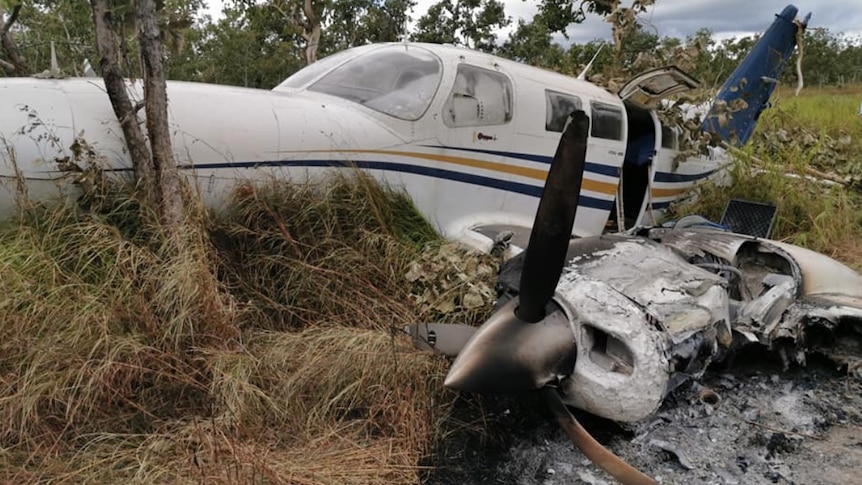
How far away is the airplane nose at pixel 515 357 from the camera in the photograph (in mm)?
3033

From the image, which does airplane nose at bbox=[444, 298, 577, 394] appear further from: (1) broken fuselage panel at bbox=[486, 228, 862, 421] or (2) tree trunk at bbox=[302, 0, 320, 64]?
(2) tree trunk at bbox=[302, 0, 320, 64]

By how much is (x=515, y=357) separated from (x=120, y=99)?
2.81 meters

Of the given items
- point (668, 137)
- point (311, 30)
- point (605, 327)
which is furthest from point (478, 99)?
point (311, 30)

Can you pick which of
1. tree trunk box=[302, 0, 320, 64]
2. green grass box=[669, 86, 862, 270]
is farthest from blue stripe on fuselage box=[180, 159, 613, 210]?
tree trunk box=[302, 0, 320, 64]

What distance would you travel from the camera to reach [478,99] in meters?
5.20

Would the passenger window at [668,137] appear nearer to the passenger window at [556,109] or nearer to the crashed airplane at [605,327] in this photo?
the passenger window at [556,109]

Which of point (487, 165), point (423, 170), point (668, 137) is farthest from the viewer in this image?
point (668, 137)

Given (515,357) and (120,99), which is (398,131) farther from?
(515,357)

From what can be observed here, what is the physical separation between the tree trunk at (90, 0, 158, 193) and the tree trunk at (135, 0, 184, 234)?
0.08 metres

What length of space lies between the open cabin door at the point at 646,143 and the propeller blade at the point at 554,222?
12.1 feet

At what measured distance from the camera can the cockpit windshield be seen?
16.1 feet

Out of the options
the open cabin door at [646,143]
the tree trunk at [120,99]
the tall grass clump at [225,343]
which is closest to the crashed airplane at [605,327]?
the tall grass clump at [225,343]

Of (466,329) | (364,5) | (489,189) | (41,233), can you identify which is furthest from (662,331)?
(364,5)

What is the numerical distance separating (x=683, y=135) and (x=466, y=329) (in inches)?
207
